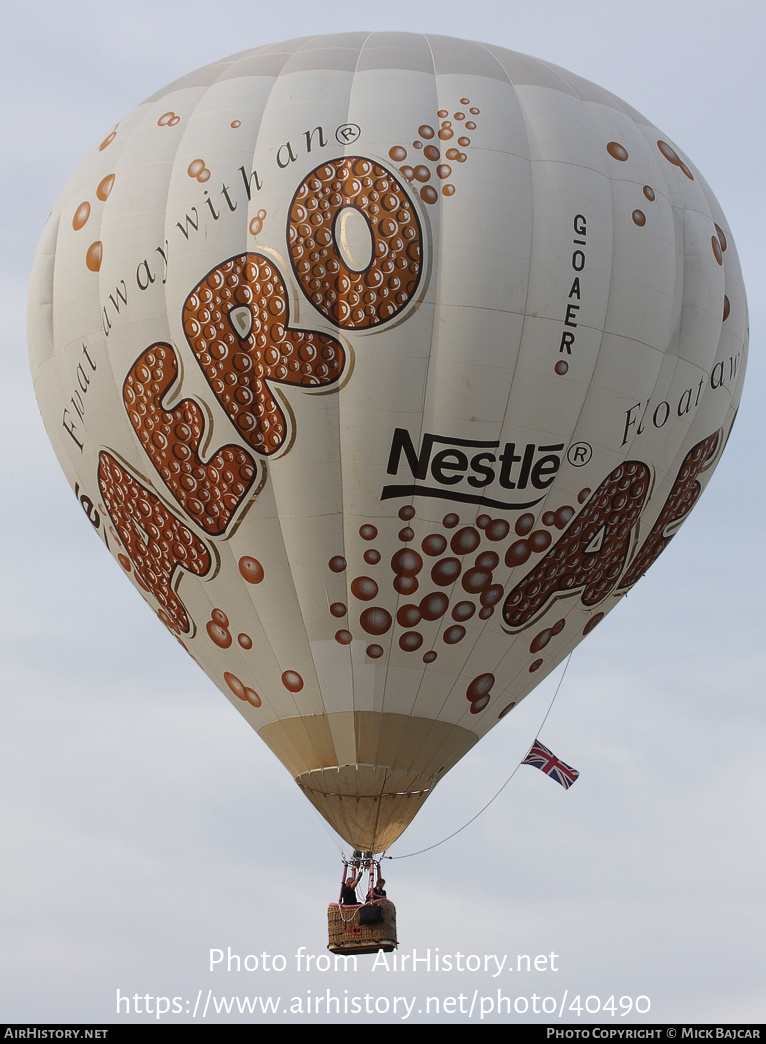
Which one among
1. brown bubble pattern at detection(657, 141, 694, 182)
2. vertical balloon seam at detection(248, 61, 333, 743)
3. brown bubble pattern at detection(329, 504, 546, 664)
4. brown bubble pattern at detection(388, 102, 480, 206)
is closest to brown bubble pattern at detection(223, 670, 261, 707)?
vertical balloon seam at detection(248, 61, 333, 743)

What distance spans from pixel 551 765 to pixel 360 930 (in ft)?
10.1

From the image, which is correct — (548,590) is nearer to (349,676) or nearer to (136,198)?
(349,676)

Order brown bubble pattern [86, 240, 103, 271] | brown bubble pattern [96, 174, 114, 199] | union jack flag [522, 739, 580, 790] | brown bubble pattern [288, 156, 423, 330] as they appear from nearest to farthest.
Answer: brown bubble pattern [288, 156, 423, 330] → brown bubble pattern [86, 240, 103, 271] → brown bubble pattern [96, 174, 114, 199] → union jack flag [522, 739, 580, 790]

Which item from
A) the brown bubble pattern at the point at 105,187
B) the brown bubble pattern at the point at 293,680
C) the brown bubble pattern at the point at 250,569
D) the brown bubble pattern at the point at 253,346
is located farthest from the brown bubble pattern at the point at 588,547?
the brown bubble pattern at the point at 105,187

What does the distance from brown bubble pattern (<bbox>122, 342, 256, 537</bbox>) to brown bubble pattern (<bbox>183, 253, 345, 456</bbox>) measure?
25 cm

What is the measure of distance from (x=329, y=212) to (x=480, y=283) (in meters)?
1.32

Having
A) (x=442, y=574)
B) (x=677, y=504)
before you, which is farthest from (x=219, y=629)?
(x=677, y=504)

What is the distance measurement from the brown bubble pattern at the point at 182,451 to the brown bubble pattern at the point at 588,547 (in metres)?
2.41

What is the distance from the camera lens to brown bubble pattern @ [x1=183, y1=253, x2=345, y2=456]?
17750mm

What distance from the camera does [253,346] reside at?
17.9 m

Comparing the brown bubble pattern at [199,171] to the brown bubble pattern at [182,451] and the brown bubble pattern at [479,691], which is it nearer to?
the brown bubble pattern at [182,451]

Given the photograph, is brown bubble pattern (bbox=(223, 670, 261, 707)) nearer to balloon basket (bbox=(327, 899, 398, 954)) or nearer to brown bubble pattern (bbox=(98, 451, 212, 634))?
brown bubble pattern (bbox=(98, 451, 212, 634))

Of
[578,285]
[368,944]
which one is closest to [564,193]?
[578,285]

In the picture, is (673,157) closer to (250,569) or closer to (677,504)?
(677,504)
